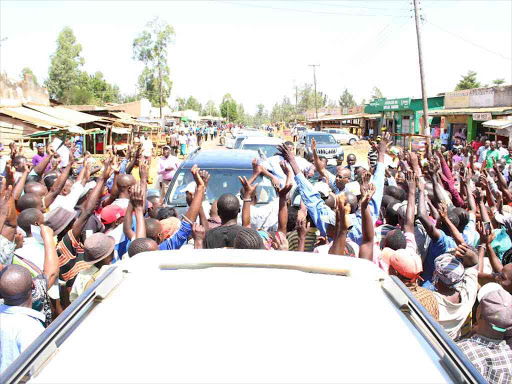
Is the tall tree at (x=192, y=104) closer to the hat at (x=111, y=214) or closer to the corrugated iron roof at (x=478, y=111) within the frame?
the corrugated iron roof at (x=478, y=111)

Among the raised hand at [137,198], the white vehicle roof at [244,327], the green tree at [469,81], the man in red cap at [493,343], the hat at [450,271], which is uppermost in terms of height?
the green tree at [469,81]

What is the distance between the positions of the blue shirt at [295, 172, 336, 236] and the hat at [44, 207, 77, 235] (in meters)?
2.14

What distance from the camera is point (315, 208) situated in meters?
4.32

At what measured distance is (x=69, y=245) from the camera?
4.25 meters

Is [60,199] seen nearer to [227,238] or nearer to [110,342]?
[227,238]

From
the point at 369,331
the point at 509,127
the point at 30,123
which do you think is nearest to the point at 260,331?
the point at 369,331

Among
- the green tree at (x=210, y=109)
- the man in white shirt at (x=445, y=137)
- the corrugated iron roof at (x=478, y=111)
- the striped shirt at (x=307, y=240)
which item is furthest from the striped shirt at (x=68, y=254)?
the green tree at (x=210, y=109)

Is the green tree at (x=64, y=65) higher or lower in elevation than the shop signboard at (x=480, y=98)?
higher

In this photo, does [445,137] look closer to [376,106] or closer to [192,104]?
[376,106]

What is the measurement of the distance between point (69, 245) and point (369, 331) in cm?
327

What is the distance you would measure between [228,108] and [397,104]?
8293cm

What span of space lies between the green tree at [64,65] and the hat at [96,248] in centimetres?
7600

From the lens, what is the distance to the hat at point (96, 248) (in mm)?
3537

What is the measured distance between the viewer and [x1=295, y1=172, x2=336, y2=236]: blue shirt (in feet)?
13.9
